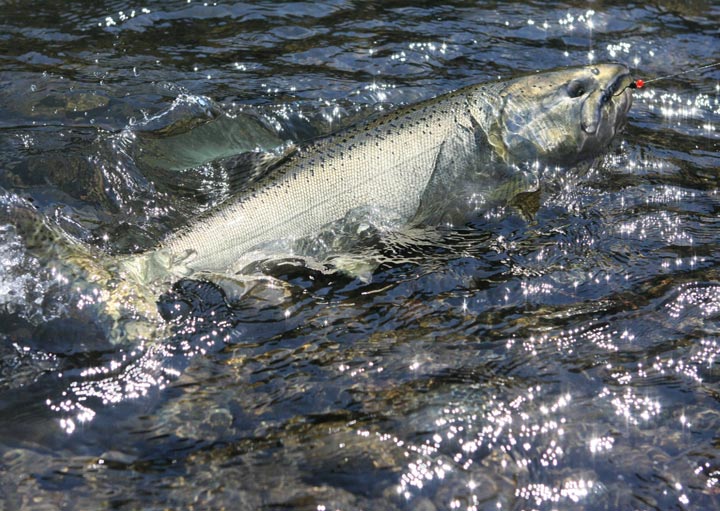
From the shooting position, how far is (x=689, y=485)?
3154 mm

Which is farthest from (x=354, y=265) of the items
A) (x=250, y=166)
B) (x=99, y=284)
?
(x=99, y=284)

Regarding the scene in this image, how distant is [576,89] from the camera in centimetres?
523

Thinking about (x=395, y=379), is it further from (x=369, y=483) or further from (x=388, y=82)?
(x=388, y=82)

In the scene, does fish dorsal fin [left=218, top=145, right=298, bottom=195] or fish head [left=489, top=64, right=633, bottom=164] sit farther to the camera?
fish head [left=489, top=64, right=633, bottom=164]

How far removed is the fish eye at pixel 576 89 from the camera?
17.1 feet

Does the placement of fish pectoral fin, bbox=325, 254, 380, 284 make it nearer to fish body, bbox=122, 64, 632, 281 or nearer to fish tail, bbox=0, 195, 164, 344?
fish body, bbox=122, 64, 632, 281

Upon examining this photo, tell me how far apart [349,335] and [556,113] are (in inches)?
84.7

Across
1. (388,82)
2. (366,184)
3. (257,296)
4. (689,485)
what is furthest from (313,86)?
(689,485)

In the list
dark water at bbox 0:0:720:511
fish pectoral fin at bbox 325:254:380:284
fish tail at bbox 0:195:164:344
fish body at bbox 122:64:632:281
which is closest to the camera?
dark water at bbox 0:0:720:511

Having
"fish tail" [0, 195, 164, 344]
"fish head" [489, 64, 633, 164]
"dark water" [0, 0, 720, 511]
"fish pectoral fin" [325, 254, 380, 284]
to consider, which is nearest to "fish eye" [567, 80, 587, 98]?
"fish head" [489, 64, 633, 164]

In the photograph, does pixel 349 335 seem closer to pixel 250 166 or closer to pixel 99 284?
pixel 99 284

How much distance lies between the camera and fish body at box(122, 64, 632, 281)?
4375 millimetres

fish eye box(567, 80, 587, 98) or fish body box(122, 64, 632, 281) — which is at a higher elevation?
fish eye box(567, 80, 587, 98)

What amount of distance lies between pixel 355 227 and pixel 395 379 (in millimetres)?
1220
